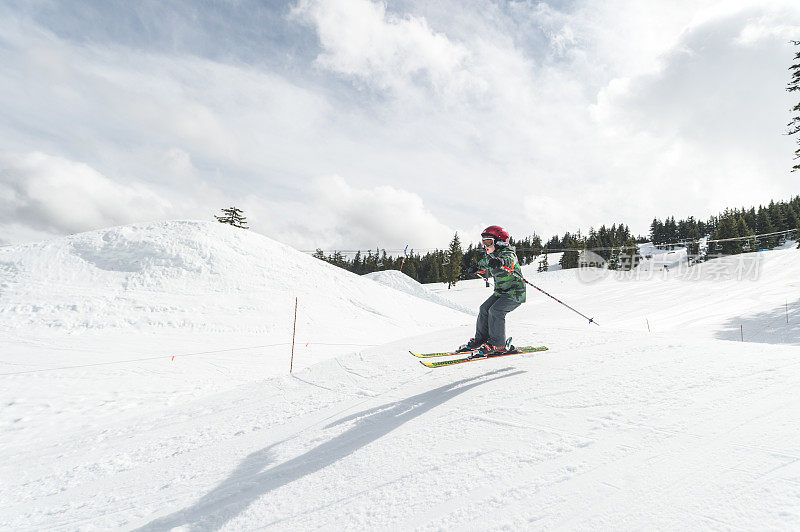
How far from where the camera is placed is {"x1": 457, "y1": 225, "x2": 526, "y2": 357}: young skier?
6164 mm

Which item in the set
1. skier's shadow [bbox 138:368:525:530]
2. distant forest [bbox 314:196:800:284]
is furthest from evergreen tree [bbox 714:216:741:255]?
skier's shadow [bbox 138:368:525:530]

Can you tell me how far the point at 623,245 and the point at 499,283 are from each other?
318 ft

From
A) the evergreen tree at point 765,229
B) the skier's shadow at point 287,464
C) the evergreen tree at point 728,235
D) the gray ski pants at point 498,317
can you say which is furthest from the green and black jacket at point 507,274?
the evergreen tree at point 765,229

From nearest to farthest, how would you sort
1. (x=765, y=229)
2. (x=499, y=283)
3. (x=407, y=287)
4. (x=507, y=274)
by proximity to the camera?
(x=507, y=274)
(x=499, y=283)
(x=407, y=287)
(x=765, y=229)

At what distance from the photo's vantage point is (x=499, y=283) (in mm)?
6270

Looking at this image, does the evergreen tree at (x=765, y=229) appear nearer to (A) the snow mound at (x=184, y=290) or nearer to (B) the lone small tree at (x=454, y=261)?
(B) the lone small tree at (x=454, y=261)

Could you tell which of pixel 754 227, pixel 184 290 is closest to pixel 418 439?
pixel 184 290

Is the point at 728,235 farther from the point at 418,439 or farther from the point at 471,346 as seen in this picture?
the point at 418,439

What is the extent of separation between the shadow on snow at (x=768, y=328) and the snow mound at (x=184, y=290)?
15.4 meters

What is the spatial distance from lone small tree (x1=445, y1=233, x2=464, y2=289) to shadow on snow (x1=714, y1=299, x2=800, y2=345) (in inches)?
1851

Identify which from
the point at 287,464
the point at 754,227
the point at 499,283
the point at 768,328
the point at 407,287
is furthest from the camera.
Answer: the point at 754,227

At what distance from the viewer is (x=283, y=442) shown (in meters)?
4.47

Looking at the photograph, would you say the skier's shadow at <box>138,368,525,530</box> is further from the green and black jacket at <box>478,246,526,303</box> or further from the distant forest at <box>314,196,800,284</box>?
the distant forest at <box>314,196,800,284</box>

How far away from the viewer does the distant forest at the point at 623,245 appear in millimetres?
65562
